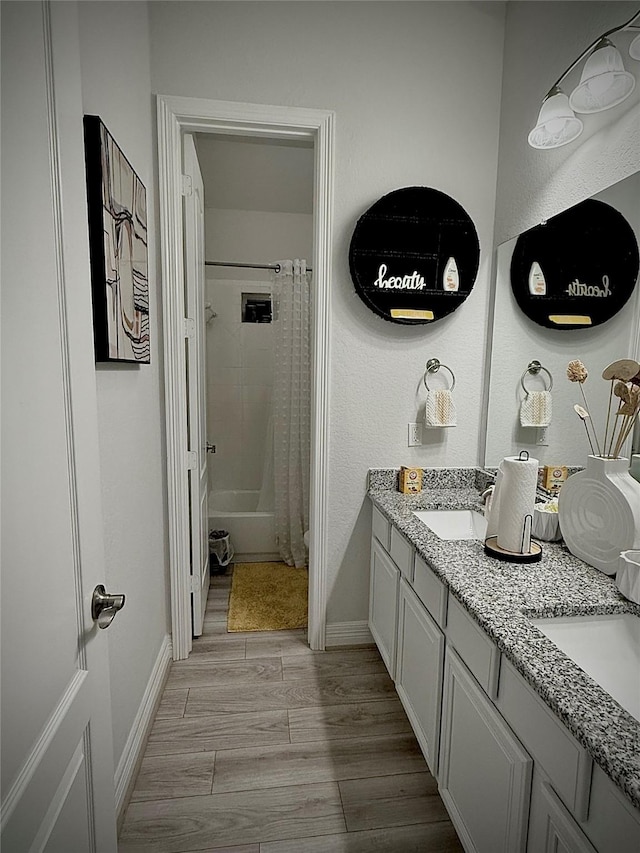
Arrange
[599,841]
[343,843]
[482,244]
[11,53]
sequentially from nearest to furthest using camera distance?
1. [11,53]
2. [599,841]
3. [343,843]
4. [482,244]

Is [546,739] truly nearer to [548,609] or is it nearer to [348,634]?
[548,609]

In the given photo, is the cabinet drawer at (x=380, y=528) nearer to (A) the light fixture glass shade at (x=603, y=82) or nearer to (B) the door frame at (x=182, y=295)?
(B) the door frame at (x=182, y=295)

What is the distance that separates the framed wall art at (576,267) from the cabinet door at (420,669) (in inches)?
45.4

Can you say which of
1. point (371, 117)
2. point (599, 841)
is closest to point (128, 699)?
point (599, 841)

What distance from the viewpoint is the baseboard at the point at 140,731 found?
1.49m

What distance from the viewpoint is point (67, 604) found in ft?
2.63

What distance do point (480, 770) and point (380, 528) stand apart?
107 centimetres

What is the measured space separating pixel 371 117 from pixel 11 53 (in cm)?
179

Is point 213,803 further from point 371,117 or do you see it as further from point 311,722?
point 371,117

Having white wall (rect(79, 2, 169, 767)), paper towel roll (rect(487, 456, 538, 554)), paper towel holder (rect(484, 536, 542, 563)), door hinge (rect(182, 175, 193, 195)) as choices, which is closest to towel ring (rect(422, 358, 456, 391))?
paper towel roll (rect(487, 456, 538, 554))

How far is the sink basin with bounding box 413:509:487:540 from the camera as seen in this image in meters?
1.99

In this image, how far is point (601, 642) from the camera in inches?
45.4

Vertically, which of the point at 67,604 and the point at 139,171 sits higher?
the point at 139,171

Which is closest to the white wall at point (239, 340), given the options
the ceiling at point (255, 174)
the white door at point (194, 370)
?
the ceiling at point (255, 174)
